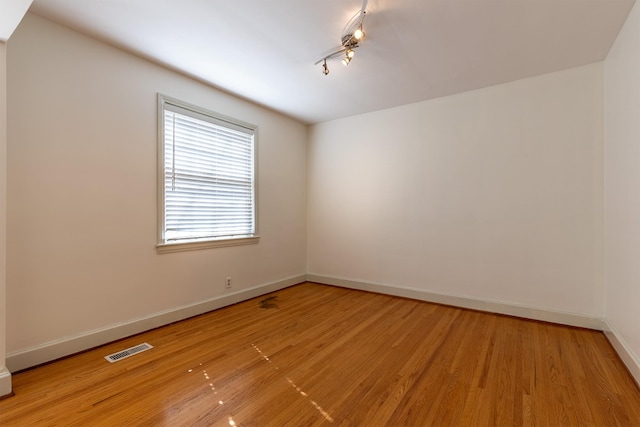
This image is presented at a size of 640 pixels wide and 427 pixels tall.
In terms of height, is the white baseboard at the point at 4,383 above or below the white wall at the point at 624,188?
below

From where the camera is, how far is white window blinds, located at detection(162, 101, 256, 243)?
10.2 ft

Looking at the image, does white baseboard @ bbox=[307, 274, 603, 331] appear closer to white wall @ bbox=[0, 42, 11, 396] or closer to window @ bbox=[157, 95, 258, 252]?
window @ bbox=[157, 95, 258, 252]

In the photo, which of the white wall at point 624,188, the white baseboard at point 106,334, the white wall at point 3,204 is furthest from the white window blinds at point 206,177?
the white wall at point 624,188

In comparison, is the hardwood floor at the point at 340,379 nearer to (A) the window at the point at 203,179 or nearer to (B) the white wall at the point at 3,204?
(B) the white wall at the point at 3,204

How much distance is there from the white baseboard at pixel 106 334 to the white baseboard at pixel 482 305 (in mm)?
1721

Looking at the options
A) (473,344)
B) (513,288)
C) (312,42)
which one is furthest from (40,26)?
(513,288)

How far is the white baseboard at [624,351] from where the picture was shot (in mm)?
2008

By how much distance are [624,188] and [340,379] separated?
2719 millimetres

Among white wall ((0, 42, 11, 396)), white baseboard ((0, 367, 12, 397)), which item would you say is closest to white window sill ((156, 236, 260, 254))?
white wall ((0, 42, 11, 396))

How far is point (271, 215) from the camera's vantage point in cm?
436

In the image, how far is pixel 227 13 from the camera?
2189 millimetres

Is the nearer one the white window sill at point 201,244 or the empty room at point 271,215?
the empty room at point 271,215

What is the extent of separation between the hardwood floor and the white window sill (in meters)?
0.80

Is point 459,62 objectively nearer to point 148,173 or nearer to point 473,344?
point 473,344
